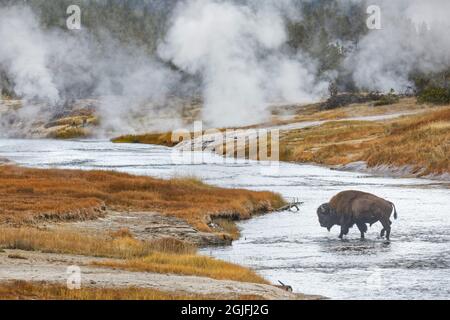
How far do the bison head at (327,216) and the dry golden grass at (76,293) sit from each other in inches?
482

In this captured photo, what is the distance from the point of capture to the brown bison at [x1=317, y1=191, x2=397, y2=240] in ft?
83.4

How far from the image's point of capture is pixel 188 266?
19.8 m

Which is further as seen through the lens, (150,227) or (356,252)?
(150,227)

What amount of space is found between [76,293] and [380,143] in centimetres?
5829

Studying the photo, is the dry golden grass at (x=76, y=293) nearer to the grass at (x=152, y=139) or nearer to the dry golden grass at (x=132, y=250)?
the dry golden grass at (x=132, y=250)

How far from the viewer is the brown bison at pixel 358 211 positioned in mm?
25422

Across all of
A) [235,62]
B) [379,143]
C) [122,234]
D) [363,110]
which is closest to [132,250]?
[122,234]

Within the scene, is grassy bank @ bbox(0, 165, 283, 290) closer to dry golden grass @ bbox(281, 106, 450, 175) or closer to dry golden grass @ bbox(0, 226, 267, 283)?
dry golden grass @ bbox(0, 226, 267, 283)

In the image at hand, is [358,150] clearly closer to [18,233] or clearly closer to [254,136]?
[254,136]

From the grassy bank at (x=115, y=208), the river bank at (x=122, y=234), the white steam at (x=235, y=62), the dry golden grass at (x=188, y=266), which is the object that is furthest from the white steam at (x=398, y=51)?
the dry golden grass at (x=188, y=266)

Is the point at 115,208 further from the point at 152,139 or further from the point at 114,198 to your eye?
the point at 152,139

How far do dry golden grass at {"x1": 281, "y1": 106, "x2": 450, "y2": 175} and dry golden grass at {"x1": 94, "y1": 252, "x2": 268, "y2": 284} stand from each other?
36545mm
